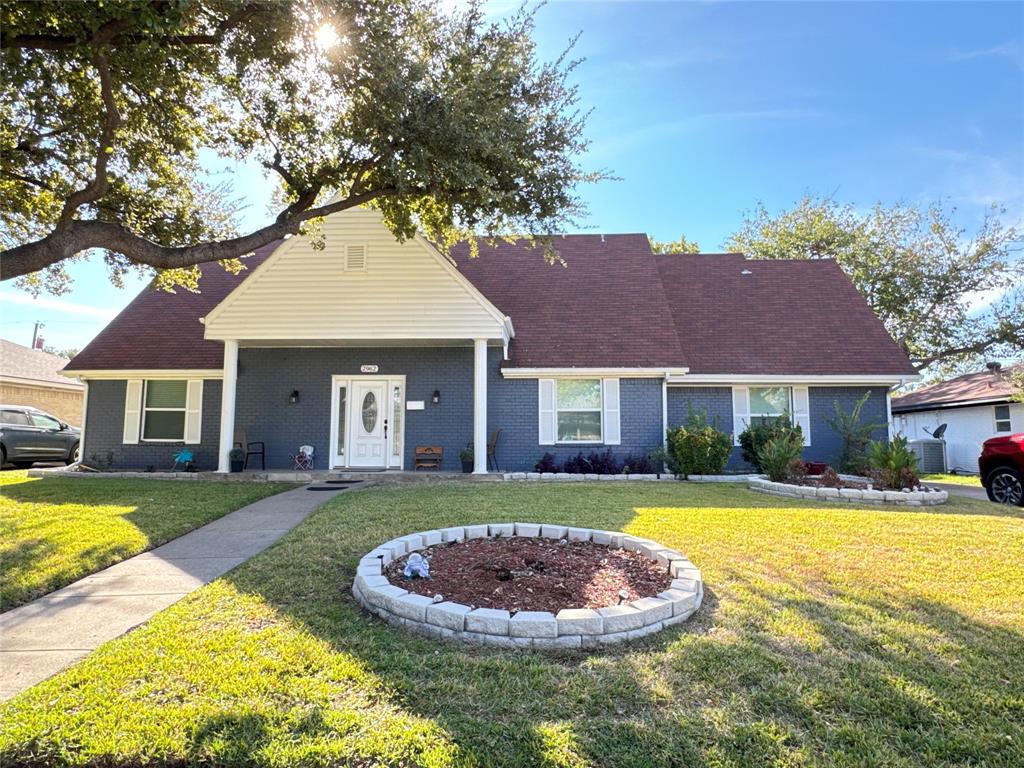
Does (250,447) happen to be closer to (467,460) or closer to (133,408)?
(133,408)

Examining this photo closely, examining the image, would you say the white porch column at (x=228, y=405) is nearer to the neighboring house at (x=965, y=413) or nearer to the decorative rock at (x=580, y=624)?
the decorative rock at (x=580, y=624)

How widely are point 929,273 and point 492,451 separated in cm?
2309

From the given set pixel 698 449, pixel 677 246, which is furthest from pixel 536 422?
pixel 677 246

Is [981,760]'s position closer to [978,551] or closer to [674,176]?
[978,551]

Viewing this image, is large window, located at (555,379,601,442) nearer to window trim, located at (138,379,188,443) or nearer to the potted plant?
the potted plant

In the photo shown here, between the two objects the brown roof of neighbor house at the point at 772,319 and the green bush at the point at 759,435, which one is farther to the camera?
the brown roof of neighbor house at the point at 772,319

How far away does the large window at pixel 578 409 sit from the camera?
534 inches

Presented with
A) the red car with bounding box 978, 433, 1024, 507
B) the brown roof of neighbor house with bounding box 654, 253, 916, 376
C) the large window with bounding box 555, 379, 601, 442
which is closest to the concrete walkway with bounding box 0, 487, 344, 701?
the large window with bounding box 555, 379, 601, 442

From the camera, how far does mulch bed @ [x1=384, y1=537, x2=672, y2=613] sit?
399cm

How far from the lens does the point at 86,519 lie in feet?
23.9

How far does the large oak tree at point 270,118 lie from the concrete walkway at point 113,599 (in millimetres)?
4784

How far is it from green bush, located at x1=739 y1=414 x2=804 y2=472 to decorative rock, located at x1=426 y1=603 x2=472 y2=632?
10343 mm

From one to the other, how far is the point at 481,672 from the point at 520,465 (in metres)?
10.3

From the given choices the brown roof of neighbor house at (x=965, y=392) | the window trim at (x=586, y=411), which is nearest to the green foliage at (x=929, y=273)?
the brown roof of neighbor house at (x=965, y=392)
